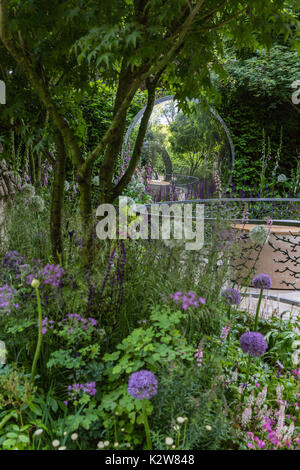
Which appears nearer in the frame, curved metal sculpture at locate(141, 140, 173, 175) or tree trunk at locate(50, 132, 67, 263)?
tree trunk at locate(50, 132, 67, 263)

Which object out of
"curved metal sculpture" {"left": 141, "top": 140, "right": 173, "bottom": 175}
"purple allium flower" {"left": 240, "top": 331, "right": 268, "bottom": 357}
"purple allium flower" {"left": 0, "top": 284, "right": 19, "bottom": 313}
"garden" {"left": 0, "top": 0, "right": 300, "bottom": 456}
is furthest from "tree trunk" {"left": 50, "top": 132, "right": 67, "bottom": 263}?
"curved metal sculpture" {"left": 141, "top": 140, "right": 173, "bottom": 175}

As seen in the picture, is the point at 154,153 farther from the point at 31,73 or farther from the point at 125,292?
the point at 125,292

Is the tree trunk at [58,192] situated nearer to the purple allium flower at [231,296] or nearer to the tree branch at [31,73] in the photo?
the tree branch at [31,73]

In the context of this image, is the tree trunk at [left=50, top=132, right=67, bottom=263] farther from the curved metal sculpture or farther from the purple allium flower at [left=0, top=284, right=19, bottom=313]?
the curved metal sculpture

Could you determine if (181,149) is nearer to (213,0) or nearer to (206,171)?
(206,171)

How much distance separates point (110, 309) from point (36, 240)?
1.34 metres

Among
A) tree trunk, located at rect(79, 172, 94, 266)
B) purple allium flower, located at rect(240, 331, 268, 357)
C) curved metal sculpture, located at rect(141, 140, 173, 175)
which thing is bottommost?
purple allium flower, located at rect(240, 331, 268, 357)

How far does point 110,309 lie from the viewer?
5.87ft

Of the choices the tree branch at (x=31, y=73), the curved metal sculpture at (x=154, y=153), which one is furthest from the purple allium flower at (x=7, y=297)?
the curved metal sculpture at (x=154, y=153)

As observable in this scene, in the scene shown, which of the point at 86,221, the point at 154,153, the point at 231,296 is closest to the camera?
the point at 231,296

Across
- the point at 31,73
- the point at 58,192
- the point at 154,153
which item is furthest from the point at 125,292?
the point at 154,153
